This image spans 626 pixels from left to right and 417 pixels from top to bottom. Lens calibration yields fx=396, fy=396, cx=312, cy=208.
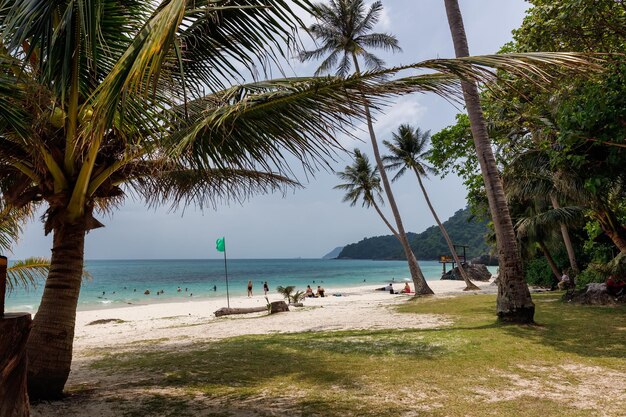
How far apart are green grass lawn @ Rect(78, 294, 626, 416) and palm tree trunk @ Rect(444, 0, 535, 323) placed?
0.50 meters

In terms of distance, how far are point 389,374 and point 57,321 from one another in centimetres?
391

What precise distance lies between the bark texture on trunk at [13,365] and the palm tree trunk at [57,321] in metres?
2.13

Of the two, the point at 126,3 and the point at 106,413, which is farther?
the point at 106,413

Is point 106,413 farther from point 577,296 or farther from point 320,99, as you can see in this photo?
point 577,296

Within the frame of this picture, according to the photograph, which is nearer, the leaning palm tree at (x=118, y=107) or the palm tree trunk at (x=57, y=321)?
the leaning palm tree at (x=118, y=107)

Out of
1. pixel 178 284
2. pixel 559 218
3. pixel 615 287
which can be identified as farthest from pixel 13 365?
pixel 178 284

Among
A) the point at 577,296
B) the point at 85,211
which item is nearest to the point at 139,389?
the point at 85,211

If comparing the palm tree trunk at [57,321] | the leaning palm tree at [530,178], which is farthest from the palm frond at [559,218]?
the palm tree trunk at [57,321]

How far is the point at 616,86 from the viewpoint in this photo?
279 inches

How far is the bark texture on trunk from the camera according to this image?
2.25m

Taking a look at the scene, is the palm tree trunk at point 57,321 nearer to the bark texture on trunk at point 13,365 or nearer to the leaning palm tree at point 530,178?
the bark texture on trunk at point 13,365

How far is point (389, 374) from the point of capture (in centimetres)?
497

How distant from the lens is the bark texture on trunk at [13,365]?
225 cm

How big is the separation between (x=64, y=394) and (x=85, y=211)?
2.09 m
